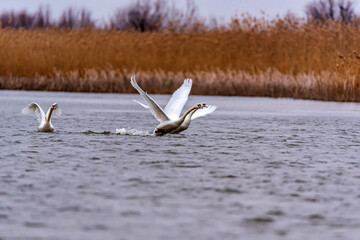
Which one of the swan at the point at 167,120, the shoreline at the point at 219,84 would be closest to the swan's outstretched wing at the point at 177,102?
the swan at the point at 167,120

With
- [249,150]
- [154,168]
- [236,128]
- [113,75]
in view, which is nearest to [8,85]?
[113,75]

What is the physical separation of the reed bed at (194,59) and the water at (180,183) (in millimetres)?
12246

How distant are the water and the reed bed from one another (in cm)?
1225

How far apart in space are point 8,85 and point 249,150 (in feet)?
66.9

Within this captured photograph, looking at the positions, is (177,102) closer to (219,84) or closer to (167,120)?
(167,120)

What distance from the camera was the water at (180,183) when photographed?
579 cm

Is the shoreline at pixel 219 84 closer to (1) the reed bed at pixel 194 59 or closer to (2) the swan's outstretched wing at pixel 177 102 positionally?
(1) the reed bed at pixel 194 59

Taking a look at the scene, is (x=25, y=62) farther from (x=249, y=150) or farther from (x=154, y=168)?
(x=154, y=168)

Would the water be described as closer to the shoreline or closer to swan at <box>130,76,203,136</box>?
swan at <box>130,76,203,136</box>

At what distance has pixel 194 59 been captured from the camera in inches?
1254

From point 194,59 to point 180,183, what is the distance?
24161 millimetres

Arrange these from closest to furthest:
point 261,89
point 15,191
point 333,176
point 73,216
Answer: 1. point 73,216
2. point 15,191
3. point 333,176
4. point 261,89

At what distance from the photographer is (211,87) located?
94.1 feet

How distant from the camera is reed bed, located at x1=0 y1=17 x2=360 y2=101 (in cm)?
2811
